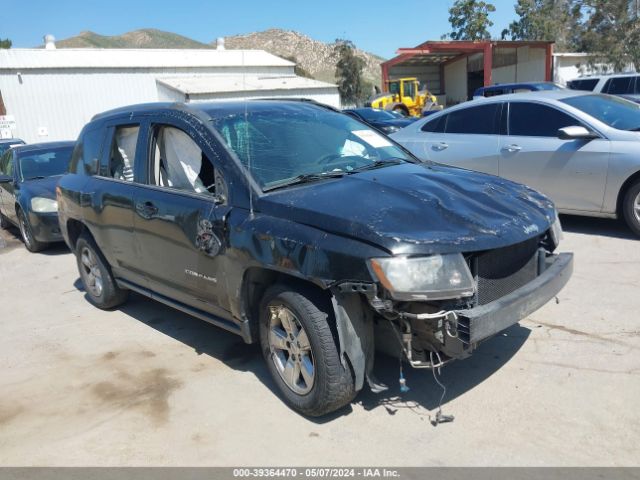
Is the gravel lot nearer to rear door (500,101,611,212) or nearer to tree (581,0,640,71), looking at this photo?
rear door (500,101,611,212)

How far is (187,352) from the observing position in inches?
184

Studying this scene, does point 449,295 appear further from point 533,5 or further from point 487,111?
point 533,5

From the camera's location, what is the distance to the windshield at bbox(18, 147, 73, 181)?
31.2 ft

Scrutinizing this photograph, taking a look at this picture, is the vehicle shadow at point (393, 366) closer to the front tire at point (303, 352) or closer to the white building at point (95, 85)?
the front tire at point (303, 352)

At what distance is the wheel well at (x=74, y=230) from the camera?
5.95 m

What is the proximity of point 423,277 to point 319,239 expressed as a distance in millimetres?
595

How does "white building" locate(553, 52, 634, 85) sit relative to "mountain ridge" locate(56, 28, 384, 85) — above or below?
below

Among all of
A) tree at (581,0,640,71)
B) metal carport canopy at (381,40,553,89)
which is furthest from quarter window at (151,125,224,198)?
tree at (581,0,640,71)

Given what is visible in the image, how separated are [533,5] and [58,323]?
192ft

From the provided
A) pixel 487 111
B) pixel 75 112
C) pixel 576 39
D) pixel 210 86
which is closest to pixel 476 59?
pixel 576 39

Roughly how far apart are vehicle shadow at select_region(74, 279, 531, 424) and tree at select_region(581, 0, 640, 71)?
42219 mm

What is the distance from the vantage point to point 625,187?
651 cm

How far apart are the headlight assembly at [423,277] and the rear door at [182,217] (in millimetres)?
1258

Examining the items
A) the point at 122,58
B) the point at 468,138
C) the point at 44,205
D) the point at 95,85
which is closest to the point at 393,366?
the point at 468,138
